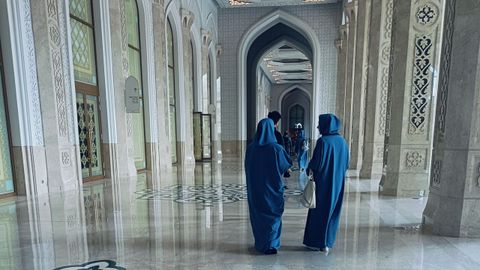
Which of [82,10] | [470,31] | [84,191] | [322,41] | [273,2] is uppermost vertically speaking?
[273,2]

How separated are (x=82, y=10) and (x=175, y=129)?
331 centimetres

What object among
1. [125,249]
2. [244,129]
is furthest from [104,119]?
[244,129]

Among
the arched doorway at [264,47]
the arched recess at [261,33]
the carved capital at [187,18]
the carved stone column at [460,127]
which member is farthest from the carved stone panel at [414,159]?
the arched doorway at [264,47]

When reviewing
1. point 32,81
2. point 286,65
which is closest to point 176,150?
point 32,81

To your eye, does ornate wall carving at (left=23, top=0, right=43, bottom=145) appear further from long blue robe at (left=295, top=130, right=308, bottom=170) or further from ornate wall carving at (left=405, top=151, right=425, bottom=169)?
ornate wall carving at (left=405, top=151, right=425, bottom=169)

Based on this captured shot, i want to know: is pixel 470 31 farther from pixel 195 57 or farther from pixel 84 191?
pixel 195 57

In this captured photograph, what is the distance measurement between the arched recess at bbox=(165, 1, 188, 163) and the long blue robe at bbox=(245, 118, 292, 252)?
17.6 ft

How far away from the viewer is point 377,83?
4289mm

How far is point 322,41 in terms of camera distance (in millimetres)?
9258

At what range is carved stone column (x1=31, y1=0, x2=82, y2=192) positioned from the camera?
11.4 feet

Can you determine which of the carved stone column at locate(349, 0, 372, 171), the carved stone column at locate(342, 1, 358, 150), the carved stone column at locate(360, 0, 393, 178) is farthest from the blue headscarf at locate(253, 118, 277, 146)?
the carved stone column at locate(342, 1, 358, 150)

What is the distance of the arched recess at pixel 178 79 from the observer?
6.69 m

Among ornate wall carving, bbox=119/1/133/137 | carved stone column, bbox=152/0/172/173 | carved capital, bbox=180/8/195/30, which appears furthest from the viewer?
carved capital, bbox=180/8/195/30

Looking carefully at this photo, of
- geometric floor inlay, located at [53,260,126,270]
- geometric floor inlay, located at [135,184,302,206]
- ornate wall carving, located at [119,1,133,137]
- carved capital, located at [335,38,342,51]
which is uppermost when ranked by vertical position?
carved capital, located at [335,38,342,51]
